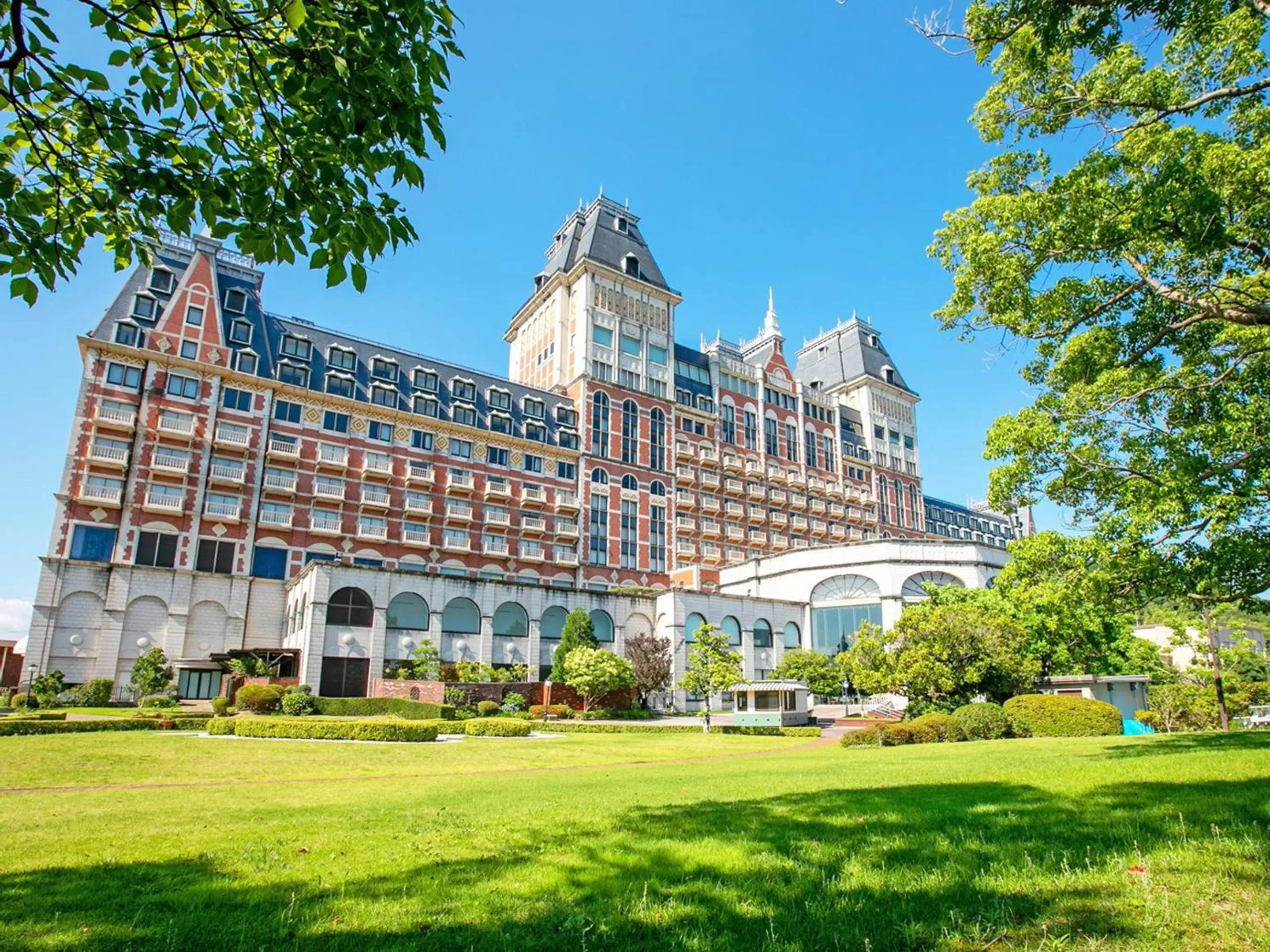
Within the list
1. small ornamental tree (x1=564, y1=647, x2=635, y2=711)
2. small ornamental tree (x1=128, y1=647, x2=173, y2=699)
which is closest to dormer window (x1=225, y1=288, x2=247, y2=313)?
small ornamental tree (x1=128, y1=647, x2=173, y2=699)

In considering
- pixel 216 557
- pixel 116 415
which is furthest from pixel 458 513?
pixel 116 415

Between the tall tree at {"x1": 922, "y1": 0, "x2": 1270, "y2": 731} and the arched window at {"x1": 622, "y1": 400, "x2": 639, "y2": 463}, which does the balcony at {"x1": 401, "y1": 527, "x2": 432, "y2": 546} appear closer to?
the arched window at {"x1": 622, "y1": 400, "x2": 639, "y2": 463}

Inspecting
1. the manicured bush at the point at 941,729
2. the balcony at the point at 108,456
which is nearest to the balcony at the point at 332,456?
the balcony at the point at 108,456

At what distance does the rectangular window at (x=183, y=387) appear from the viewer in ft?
152

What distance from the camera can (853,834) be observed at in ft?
21.9

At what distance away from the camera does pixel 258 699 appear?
3178 cm

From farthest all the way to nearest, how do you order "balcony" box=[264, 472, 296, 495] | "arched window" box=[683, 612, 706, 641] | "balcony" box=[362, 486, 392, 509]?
"arched window" box=[683, 612, 706, 641]
"balcony" box=[362, 486, 392, 509]
"balcony" box=[264, 472, 296, 495]

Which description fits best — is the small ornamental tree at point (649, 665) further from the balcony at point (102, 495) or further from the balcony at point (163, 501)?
the balcony at point (102, 495)

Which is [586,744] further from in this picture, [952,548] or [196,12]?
[952,548]

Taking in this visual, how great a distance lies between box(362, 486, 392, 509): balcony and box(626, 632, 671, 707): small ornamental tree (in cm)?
1955

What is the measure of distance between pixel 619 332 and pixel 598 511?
16.3 meters

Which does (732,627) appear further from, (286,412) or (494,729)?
(286,412)

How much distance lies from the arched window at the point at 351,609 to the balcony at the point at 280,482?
10.6m

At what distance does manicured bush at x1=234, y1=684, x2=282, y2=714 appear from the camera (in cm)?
3183
